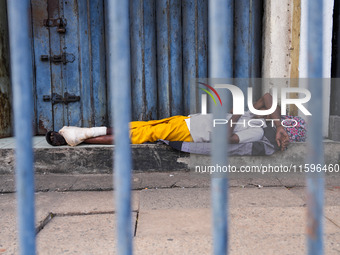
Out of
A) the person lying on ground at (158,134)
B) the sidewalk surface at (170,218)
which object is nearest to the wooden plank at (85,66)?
the person lying on ground at (158,134)

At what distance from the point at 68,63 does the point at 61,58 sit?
0.09m

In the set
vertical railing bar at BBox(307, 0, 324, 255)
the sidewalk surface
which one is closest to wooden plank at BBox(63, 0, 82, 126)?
the sidewalk surface

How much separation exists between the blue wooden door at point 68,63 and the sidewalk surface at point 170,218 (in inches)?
41.1

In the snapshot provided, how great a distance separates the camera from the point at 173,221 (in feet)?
6.05

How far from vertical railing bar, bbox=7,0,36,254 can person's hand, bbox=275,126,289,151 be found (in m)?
2.56

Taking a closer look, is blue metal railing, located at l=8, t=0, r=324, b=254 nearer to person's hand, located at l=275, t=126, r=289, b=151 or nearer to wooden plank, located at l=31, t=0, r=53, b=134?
person's hand, located at l=275, t=126, r=289, b=151

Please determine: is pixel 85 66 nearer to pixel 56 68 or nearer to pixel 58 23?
pixel 56 68

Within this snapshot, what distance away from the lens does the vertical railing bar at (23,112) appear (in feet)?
1.99

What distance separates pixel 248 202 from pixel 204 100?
62.8 inches

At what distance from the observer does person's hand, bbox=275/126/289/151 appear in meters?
2.86

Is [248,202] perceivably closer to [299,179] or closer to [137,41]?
[299,179]

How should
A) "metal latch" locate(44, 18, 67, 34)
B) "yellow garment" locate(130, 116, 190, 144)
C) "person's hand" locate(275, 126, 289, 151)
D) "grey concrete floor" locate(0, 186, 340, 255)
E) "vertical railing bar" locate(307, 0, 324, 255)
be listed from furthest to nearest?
"metal latch" locate(44, 18, 67, 34)
"yellow garment" locate(130, 116, 190, 144)
"person's hand" locate(275, 126, 289, 151)
"grey concrete floor" locate(0, 186, 340, 255)
"vertical railing bar" locate(307, 0, 324, 255)

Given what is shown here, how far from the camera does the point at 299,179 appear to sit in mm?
2773

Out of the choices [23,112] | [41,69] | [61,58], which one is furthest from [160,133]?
[23,112]
